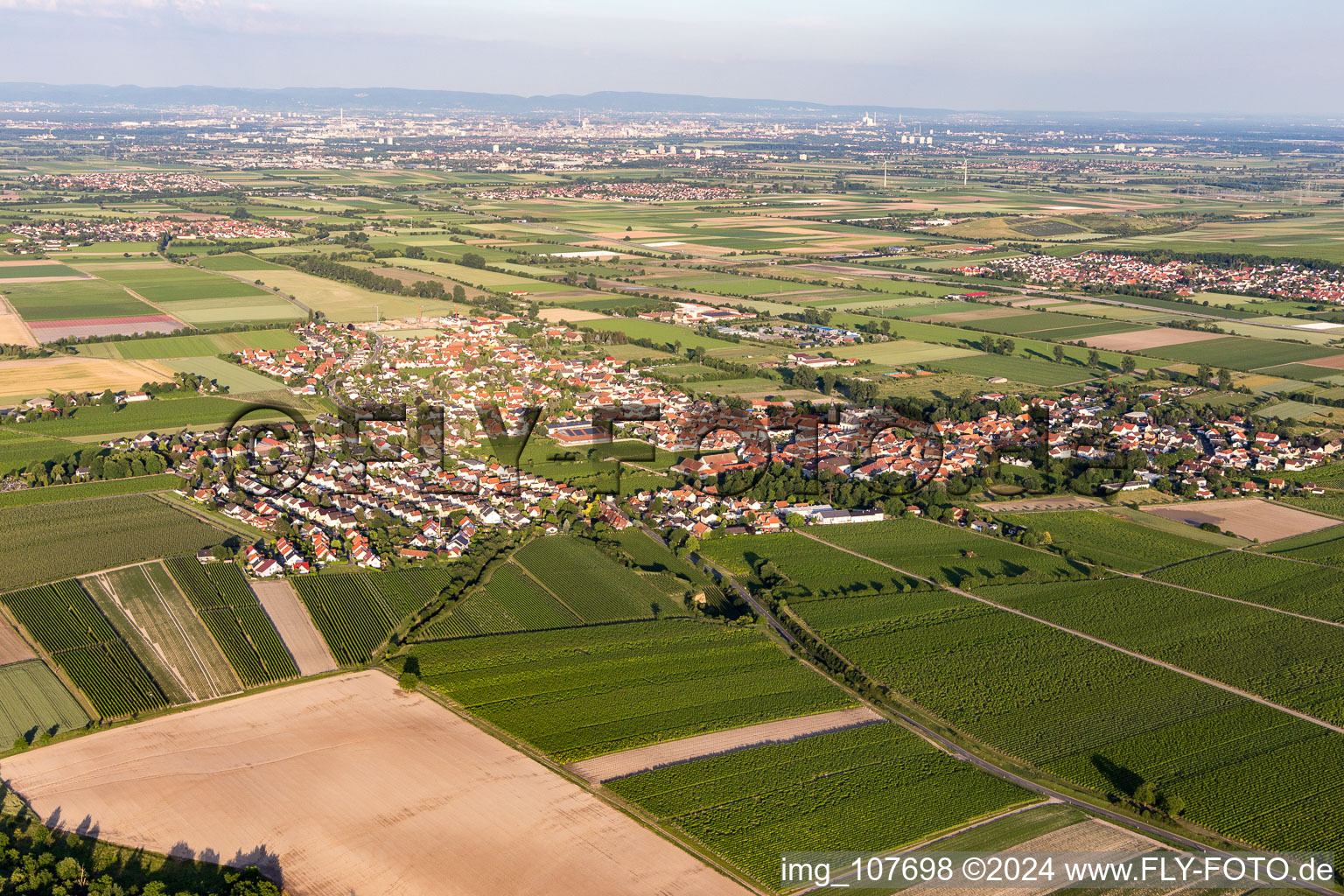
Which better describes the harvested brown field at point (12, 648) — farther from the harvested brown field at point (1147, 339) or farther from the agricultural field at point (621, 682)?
the harvested brown field at point (1147, 339)

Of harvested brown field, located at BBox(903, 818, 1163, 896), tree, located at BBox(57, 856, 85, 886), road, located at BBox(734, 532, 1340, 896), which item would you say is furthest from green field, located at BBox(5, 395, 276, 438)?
harvested brown field, located at BBox(903, 818, 1163, 896)

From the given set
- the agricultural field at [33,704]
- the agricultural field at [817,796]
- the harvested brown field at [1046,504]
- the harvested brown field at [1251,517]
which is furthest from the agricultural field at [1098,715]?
the agricultural field at [33,704]

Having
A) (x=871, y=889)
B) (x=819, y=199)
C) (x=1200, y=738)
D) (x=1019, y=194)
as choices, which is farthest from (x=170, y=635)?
(x=1019, y=194)

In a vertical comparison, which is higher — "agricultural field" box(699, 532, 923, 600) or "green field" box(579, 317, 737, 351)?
"green field" box(579, 317, 737, 351)

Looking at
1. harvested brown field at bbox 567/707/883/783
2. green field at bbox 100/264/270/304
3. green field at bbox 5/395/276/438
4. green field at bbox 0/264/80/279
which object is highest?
green field at bbox 0/264/80/279

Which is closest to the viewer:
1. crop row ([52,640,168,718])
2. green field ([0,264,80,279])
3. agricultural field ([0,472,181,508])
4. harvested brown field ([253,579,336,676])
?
crop row ([52,640,168,718])

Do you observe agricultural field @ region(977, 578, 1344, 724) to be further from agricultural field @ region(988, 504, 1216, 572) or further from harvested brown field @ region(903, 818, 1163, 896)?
harvested brown field @ region(903, 818, 1163, 896)
